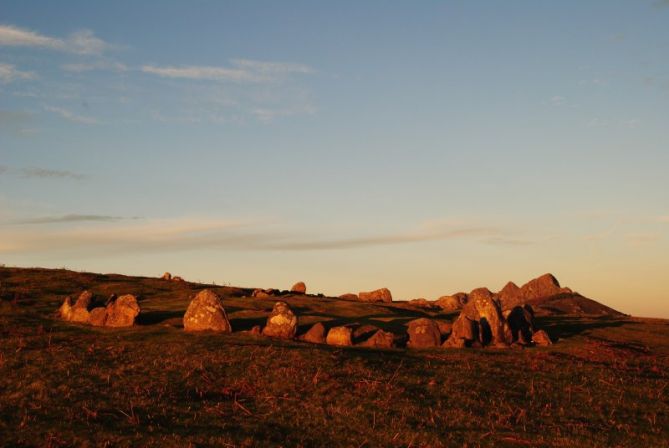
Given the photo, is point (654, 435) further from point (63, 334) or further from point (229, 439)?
point (63, 334)

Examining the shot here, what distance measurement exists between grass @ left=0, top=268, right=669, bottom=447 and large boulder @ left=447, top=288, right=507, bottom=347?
7.71 feet

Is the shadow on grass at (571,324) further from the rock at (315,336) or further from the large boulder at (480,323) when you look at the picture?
the rock at (315,336)

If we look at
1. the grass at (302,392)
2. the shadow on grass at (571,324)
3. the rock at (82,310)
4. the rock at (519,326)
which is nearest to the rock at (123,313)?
the grass at (302,392)

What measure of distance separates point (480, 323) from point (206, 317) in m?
19.2

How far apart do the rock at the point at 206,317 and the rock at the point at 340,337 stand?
21.4ft

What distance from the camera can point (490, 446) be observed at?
2070cm

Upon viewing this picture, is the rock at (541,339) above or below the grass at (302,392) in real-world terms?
above

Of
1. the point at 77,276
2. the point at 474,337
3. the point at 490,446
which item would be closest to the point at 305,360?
the point at 490,446

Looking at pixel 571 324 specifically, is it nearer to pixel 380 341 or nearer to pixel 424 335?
pixel 424 335

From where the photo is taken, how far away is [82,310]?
43.7 m

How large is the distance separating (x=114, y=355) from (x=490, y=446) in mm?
20005

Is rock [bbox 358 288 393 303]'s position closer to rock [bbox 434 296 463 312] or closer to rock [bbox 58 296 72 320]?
rock [bbox 434 296 463 312]

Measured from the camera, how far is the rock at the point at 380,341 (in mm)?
38594

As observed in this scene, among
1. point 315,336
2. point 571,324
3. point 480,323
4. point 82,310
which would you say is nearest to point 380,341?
point 315,336
